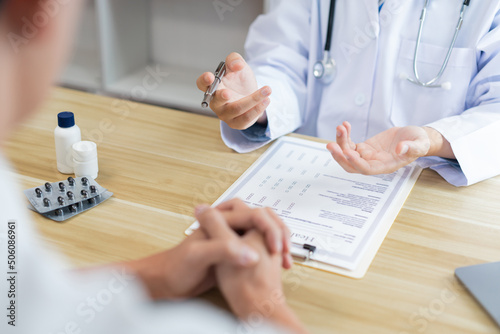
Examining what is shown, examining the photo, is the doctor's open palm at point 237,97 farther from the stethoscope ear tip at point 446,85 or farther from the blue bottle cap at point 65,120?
the stethoscope ear tip at point 446,85

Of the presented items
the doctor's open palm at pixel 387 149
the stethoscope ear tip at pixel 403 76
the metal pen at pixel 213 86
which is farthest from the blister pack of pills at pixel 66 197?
the stethoscope ear tip at pixel 403 76

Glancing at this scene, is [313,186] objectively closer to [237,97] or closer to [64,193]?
[237,97]

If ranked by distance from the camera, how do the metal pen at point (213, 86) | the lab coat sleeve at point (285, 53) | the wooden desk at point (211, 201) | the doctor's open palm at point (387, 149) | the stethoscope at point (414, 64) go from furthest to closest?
the lab coat sleeve at point (285, 53), the stethoscope at point (414, 64), the metal pen at point (213, 86), the doctor's open palm at point (387, 149), the wooden desk at point (211, 201)

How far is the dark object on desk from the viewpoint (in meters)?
0.74

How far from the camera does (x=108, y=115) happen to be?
1318mm

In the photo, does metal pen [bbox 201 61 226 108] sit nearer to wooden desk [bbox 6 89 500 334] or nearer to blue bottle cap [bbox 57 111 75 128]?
wooden desk [bbox 6 89 500 334]

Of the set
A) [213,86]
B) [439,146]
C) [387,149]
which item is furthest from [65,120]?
[439,146]

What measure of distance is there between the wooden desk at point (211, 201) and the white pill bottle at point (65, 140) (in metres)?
0.03

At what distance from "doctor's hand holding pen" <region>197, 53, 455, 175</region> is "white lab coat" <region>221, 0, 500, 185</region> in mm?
55

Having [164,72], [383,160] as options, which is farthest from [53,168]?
[164,72]

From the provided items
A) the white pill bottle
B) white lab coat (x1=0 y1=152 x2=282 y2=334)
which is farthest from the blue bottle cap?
white lab coat (x1=0 y1=152 x2=282 y2=334)

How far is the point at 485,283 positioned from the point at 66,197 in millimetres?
701

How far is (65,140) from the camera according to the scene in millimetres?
1049

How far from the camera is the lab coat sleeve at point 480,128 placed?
1095 millimetres
